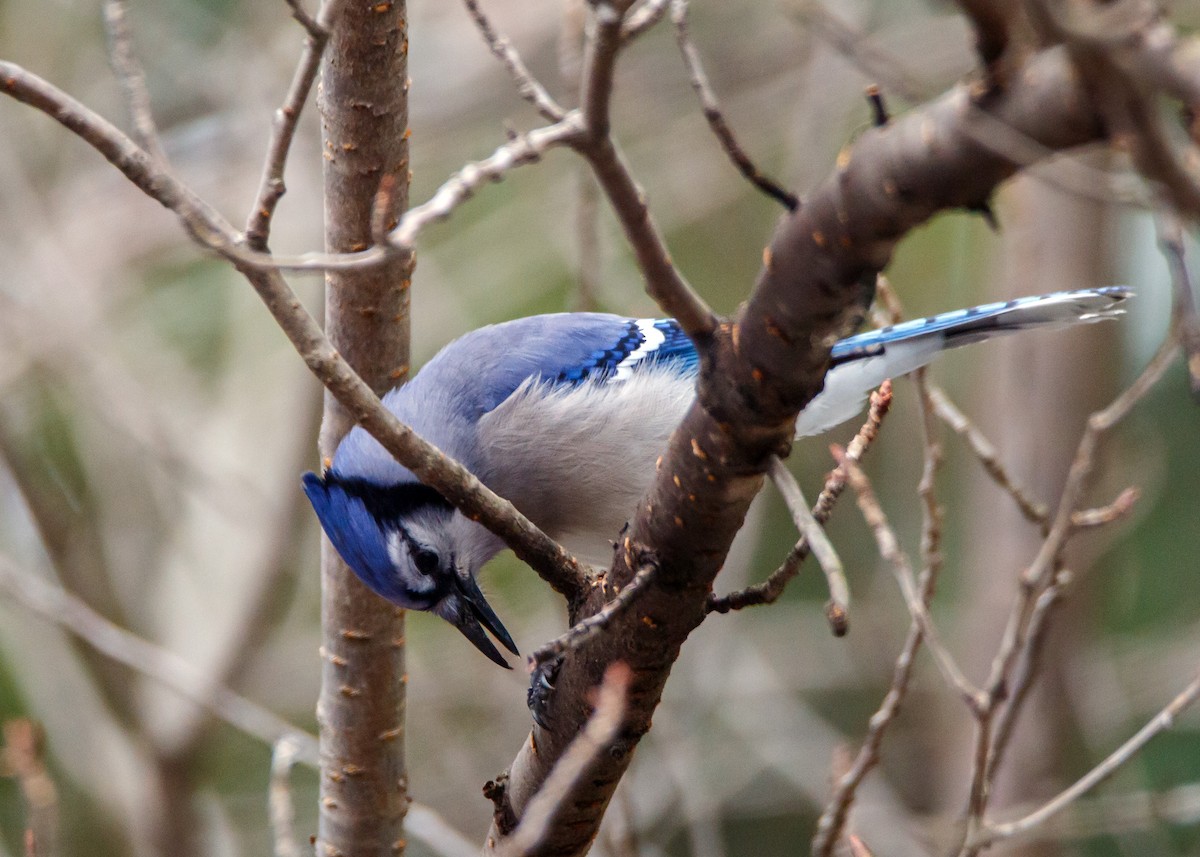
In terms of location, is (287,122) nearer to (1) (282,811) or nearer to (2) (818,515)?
Result: (2) (818,515)

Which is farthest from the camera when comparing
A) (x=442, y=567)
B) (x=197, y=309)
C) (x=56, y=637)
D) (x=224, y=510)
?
(x=197, y=309)

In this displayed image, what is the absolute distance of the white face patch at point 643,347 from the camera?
269cm

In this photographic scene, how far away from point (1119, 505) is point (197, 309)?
168 inches

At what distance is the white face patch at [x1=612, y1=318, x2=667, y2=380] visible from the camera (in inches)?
106

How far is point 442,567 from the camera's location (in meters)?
2.36

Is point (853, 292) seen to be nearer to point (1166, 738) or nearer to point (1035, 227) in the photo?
point (1035, 227)

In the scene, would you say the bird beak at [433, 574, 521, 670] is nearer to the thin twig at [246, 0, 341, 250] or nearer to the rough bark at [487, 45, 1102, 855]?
the rough bark at [487, 45, 1102, 855]

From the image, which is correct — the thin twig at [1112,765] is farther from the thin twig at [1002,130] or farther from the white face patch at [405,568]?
the white face patch at [405,568]

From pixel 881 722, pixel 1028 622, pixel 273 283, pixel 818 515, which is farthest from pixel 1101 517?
pixel 273 283

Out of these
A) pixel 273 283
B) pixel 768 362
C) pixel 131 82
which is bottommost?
pixel 768 362

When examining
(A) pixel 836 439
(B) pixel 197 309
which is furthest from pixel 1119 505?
(B) pixel 197 309

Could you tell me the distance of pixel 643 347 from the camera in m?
2.80

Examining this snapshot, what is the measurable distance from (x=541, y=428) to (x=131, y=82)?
129 centimetres

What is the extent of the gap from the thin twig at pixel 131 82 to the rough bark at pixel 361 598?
53 centimetres
